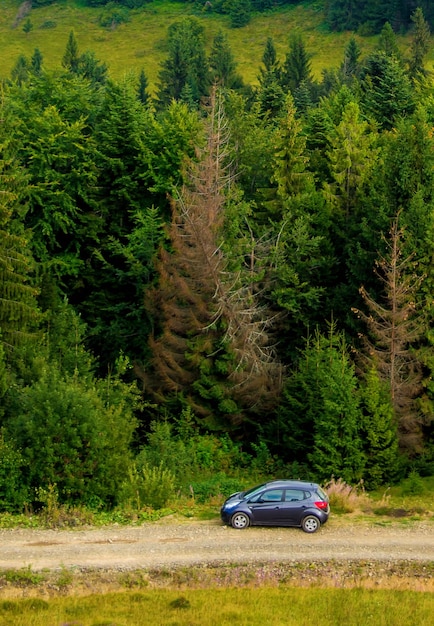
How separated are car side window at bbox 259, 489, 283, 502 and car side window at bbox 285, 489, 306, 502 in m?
0.21

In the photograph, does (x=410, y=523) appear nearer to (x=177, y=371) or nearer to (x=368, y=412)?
(x=368, y=412)

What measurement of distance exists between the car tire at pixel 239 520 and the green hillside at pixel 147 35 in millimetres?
94878

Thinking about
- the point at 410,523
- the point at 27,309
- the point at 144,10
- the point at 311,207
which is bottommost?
the point at 410,523

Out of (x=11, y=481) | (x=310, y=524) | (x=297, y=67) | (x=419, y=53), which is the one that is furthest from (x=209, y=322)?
(x=297, y=67)

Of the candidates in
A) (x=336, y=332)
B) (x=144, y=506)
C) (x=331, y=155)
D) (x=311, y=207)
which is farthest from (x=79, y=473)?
(x=331, y=155)

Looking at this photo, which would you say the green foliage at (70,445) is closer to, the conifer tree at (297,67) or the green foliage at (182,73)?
→ the green foliage at (182,73)

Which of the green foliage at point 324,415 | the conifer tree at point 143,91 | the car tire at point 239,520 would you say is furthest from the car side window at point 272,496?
the conifer tree at point 143,91

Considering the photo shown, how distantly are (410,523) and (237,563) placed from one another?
22.1 feet

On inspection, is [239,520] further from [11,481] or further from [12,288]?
[12,288]

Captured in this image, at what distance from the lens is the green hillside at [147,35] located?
122062mm

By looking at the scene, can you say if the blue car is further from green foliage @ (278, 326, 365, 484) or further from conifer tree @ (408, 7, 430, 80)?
conifer tree @ (408, 7, 430, 80)

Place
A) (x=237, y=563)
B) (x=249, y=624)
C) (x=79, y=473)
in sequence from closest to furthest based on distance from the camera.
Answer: (x=249, y=624)
(x=237, y=563)
(x=79, y=473)

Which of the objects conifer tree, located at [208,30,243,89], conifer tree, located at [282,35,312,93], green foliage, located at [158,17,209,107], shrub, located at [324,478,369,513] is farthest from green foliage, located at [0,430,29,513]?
conifer tree, located at [282,35,312,93]

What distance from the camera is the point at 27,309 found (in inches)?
1588
